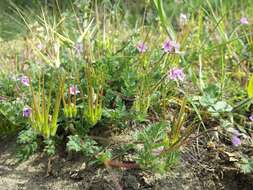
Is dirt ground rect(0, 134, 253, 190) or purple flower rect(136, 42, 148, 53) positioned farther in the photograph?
purple flower rect(136, 42, 148, 53)

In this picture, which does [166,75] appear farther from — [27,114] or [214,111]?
[27,114]

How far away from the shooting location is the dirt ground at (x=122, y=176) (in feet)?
4.22

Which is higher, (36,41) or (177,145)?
(36,41)

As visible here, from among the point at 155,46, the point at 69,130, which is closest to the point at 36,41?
the point at 155,46

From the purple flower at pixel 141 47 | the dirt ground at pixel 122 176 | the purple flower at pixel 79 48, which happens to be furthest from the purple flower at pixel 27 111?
the purple flower at pixel 141 47

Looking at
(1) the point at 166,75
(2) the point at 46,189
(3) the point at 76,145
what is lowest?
(2) the point at 46,189

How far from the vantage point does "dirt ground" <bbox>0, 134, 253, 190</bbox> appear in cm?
129

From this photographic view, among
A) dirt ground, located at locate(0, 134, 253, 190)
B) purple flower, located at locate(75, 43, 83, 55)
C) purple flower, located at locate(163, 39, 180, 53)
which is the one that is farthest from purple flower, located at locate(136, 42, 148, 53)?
dirt ground, located at locate(0, 134, 253, 190)

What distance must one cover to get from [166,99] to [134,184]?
38 cm

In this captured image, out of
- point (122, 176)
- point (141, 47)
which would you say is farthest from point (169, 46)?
point (122, 176)

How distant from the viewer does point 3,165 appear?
4.58ft

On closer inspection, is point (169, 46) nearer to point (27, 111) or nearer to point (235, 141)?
point (235, 141)

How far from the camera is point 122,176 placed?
1.29 meters

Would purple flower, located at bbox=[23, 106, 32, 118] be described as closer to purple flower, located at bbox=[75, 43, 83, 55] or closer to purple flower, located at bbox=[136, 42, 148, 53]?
purple flower, located at bbox=[75, 43, 83, 55]
